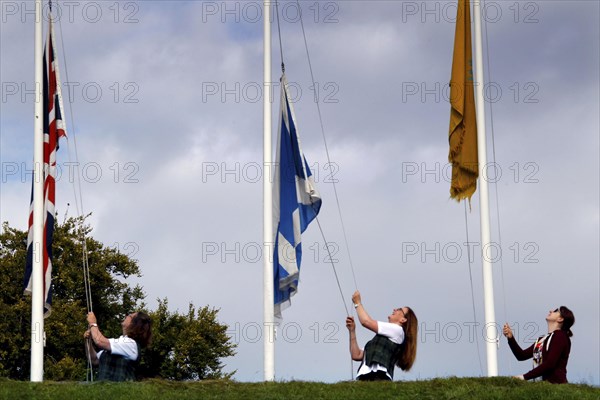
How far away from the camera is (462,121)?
2252cm

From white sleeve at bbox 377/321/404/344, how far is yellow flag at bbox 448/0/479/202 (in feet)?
17.0

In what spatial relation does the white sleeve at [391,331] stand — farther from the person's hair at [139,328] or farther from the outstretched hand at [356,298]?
the person's hair at [139,328]

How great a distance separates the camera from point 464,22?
22.8 meters

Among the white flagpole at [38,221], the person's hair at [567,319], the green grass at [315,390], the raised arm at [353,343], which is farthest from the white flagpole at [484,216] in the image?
the white flagpole at [38,221]

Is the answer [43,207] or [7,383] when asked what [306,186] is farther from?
[7,383]

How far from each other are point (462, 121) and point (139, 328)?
26.3 feet

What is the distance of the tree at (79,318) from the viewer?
47.3 metres

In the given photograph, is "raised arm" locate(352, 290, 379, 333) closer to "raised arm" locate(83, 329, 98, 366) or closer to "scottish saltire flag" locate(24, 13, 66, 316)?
"raised arm" locate(83, 329, 98, 366)

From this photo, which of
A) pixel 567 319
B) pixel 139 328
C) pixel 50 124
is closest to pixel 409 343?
pixel 567 319

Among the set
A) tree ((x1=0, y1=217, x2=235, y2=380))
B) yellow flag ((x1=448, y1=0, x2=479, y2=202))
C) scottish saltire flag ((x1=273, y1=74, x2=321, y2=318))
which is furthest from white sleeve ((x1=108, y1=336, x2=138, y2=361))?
tree ((x1=0, y1=217, x2=235, y2=380))

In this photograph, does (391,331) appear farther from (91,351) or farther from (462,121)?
(462,121)

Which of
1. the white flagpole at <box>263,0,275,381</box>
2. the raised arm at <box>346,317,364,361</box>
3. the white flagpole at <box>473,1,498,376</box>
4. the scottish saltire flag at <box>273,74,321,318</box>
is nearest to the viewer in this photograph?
the raised arm at <box>346,317,364,361</box>

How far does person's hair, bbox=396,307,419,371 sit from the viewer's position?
17.9m

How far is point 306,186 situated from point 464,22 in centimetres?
421
